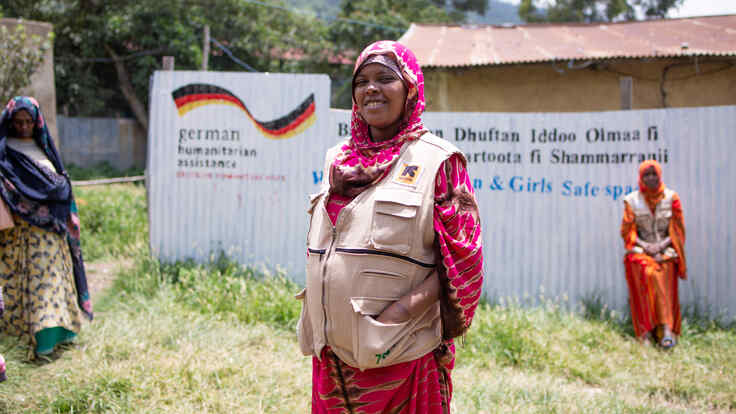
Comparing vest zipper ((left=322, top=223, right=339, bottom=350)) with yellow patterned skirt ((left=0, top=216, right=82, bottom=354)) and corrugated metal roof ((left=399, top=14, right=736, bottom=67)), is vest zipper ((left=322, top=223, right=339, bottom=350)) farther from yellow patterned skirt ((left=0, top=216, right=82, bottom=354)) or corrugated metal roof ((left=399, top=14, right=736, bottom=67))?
corrugated metal roof ((left=399, top=14, right=736, bottom=67))

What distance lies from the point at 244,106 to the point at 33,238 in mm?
2464

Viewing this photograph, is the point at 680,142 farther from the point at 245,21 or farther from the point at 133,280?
the point at 245,21

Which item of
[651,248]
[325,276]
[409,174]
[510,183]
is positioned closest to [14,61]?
[510,183]

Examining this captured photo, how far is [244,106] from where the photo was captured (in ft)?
19.7

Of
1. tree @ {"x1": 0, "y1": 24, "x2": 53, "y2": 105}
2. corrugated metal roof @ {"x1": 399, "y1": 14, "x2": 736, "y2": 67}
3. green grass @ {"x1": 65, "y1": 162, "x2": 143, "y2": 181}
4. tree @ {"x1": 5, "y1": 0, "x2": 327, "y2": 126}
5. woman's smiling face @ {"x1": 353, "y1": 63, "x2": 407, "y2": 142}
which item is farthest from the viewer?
tree @ {"x1": 5, "y1": 0, "x2": 327, "y2": 126}

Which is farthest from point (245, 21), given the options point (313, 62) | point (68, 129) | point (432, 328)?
point (432, 328)

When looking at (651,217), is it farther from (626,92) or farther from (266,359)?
(266,359)

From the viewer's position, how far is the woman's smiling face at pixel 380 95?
1936mm

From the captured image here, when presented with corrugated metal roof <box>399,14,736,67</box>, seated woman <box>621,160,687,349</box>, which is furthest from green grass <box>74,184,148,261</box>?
seated woman <box>621,160,687,349</box>

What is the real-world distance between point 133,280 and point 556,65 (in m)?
6.49

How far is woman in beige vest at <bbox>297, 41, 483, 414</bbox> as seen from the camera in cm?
184

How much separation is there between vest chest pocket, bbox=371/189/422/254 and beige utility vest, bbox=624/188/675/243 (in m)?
3.95

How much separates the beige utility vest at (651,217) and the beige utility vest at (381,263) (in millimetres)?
3800

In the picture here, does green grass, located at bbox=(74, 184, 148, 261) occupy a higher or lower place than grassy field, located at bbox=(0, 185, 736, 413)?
higher
